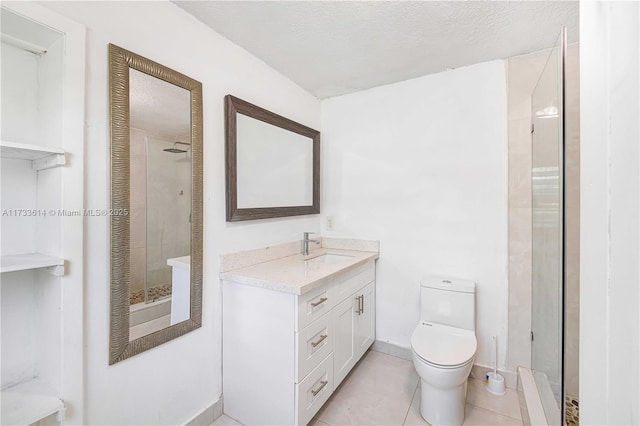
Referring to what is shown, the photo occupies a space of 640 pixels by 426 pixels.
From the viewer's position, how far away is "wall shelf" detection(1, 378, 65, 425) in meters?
0.94

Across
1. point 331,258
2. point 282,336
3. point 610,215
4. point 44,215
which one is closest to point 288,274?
point 282,336

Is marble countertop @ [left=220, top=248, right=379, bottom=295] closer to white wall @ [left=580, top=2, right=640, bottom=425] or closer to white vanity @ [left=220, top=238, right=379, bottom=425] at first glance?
white vanity @ [left=220, top=238, right=379, bottom=425]

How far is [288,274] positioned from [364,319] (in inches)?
35.8

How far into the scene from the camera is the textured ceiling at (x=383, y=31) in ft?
4.78

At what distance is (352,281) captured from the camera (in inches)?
78.7

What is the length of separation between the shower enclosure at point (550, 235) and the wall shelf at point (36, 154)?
6.26ft

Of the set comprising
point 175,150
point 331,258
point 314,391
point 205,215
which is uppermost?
point 175,150

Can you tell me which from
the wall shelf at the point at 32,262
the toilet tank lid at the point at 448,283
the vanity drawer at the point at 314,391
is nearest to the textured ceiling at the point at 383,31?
the wall shelf at the point at 32,262

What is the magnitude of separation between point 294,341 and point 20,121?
1459mm

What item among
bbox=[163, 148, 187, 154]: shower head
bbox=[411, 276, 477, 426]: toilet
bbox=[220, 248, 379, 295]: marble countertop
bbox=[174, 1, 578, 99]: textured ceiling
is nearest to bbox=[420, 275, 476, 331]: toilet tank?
bbox=[411, 276, 477, 426]: toilet

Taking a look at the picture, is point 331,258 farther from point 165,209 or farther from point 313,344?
point 165,209

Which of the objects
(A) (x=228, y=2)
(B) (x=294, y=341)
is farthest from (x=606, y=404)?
(A) (x=228, y=2)

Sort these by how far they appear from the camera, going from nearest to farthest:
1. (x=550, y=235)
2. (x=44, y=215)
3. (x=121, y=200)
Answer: (x=44, y=215) < (x=121, y=200) < (x=550, y=235)

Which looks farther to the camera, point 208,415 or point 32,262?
point 208,415
